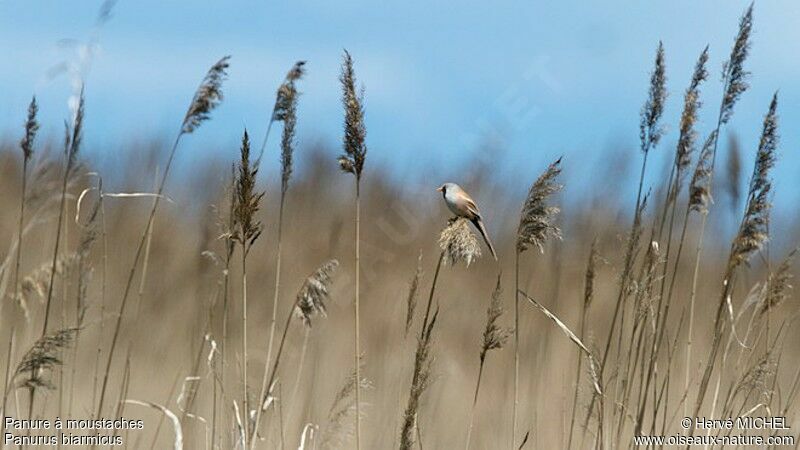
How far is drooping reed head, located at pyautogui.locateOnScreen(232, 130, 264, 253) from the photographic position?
97.0 inches

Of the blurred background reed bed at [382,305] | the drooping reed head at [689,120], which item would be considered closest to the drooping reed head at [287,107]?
the blurred background reed bed at [382,305]

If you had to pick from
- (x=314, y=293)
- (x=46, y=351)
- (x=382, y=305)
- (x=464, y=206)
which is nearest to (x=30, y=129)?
(x=46, y=351)

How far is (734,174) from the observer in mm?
3387

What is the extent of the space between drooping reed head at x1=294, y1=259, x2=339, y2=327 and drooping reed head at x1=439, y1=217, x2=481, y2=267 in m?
0.32

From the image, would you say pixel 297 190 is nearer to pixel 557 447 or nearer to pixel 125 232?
pixel 125 232

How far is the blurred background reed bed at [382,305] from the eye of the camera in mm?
3086

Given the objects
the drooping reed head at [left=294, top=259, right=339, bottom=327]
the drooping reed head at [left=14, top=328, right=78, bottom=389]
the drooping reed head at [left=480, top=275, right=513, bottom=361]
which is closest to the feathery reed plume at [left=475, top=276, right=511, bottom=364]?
the drooping reed head at [left=480, top=275, right=513, bottom=361]

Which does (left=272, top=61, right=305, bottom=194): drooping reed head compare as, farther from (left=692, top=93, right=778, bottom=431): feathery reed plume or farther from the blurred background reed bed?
(left=692, top=93, right=778, bottom=431): feathery reed plume

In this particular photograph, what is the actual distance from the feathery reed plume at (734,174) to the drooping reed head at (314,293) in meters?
1.47

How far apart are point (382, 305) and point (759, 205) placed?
3.27 meters

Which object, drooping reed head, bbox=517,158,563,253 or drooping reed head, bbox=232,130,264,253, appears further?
drooping reed head, bbox=517,158,563,253

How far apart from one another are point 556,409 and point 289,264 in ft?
6.00

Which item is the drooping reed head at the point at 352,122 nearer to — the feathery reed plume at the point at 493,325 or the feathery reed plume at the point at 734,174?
the feathery reed plume at the point at 493,325

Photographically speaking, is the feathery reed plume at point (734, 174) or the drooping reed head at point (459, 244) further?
the feathery reed plume at point (734, 174)
